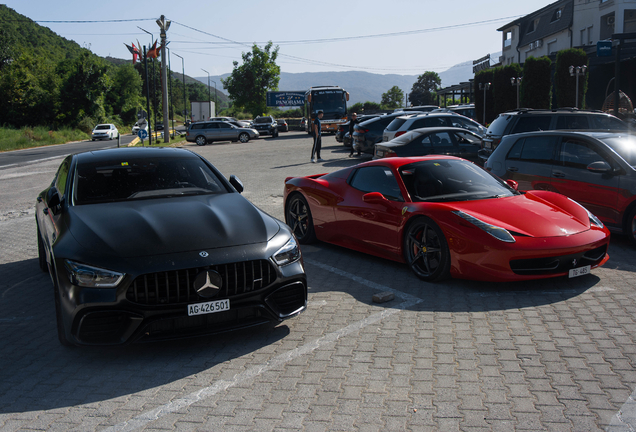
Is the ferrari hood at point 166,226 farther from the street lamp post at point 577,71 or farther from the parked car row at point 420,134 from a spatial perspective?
the street lamp post at point 577,71

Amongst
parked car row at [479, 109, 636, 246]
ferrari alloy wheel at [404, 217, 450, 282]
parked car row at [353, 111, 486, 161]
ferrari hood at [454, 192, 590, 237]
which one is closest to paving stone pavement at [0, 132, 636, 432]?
ferrari alloy wheel at [404, 217, 450, 282]

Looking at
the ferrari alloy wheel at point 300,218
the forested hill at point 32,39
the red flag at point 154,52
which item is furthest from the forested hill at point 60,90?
the ferrari alloy wheel at point 300,218

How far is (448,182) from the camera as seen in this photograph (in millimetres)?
6758

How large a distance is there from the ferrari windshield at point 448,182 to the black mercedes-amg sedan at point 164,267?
7.59 feet

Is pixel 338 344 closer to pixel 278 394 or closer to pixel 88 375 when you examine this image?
pixel 278 394

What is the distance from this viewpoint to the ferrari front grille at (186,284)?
13.3 ft

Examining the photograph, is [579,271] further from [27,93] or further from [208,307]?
[27,93]

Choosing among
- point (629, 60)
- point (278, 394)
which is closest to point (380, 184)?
point (278, 394)

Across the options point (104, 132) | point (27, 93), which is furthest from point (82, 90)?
point (104, 132)

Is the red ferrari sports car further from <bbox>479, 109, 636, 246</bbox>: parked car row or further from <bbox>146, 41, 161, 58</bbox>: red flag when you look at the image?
<bbox>146, 41, 161, 58</bbox>: red flag

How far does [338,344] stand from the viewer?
4.53m

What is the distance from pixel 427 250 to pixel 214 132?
38.1 meters

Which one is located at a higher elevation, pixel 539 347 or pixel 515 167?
pixel 515 167

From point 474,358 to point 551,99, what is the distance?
32270mm
